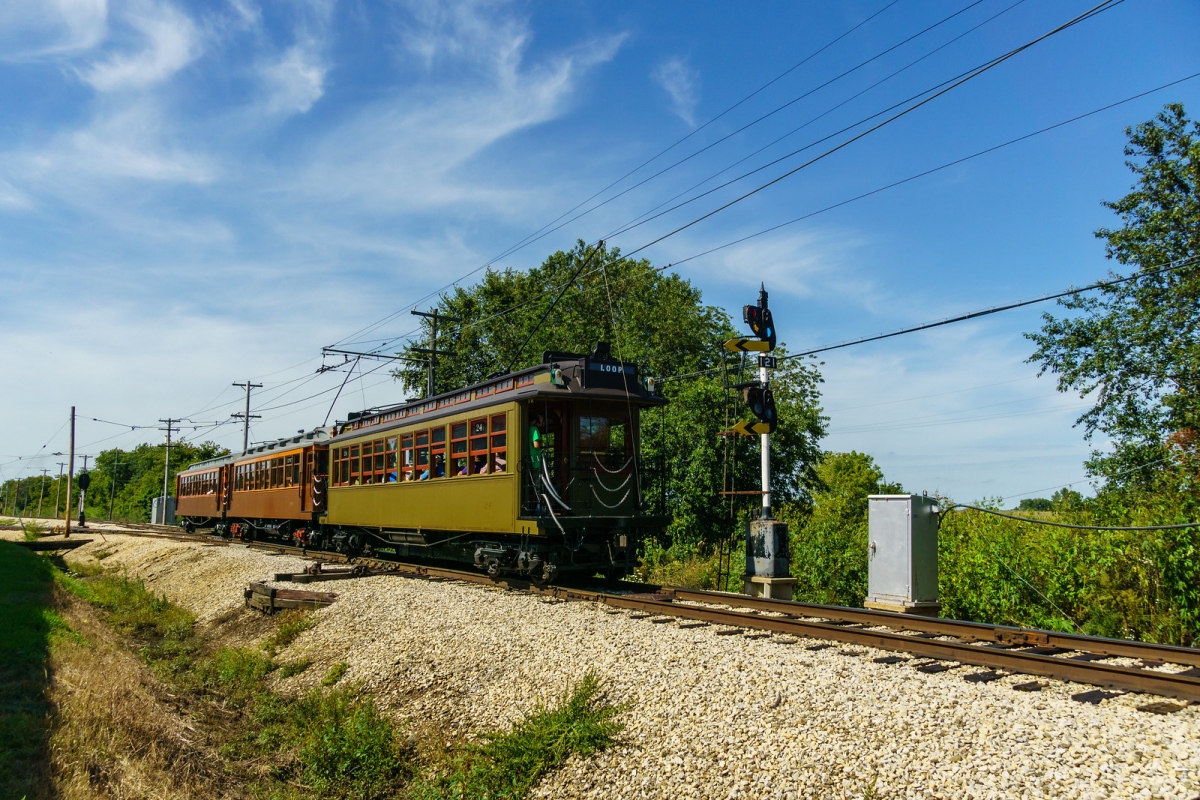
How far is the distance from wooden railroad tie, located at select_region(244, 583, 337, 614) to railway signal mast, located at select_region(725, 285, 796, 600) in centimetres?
664

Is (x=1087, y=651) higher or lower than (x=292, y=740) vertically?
higher

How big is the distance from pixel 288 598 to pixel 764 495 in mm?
7668

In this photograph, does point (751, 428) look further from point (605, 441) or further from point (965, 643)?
point (965, 643)

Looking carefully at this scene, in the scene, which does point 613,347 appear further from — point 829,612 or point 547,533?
point 829,612

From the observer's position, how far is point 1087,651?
23.4 ft

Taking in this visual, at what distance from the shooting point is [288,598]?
12891 mm

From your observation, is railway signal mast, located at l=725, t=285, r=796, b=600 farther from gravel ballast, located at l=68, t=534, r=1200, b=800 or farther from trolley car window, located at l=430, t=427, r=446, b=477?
trolley car window, located at l=430, t=427, r=446, b=477

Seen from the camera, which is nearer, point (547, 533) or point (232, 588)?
point (547, 533)

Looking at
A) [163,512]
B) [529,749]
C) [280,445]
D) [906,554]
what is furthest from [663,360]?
[163,512]

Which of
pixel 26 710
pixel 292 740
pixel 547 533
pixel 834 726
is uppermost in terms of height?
pixel 547 533

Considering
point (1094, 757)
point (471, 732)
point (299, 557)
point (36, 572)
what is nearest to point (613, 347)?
point (299, 557)

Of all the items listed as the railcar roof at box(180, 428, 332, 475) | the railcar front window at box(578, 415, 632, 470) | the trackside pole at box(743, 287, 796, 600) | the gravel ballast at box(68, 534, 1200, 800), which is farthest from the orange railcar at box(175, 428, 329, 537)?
the trackside pole at box(743, 287, 796, 600)

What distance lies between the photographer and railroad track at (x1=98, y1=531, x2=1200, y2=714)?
5.89m

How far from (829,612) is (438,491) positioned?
24.2ft
